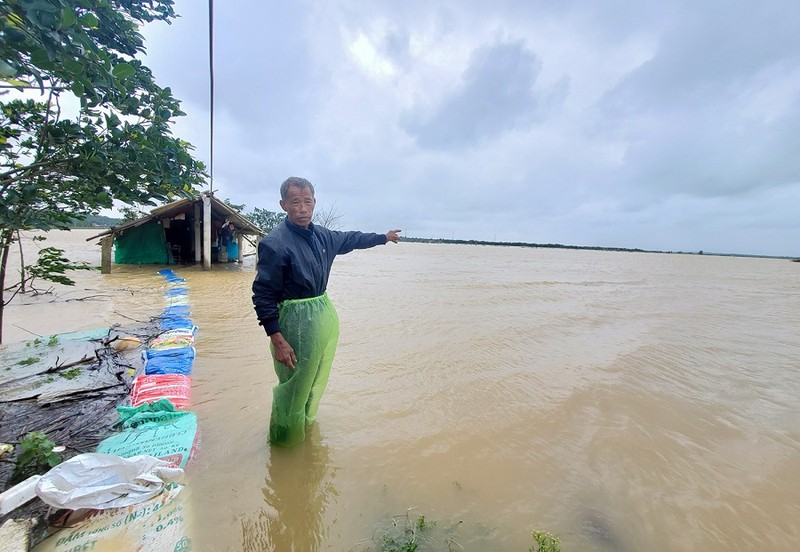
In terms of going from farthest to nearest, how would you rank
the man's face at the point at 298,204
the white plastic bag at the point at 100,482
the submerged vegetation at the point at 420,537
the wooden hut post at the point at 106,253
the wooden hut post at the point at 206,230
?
1. the wooden hut post at the point at 206,230
2. the wooden hut post at the point at 106,253
3. the man's face at the point at 298,204
4. the submerged vegetation at the point at 420,537
5. the white plastic bag at the point at 100,482

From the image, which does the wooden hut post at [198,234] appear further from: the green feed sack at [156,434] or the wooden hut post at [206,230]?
the green feed sack at [156,434]

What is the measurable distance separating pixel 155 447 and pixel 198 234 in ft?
49.1

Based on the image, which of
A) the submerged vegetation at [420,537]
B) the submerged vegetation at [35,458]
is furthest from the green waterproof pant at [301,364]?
the submerged vegetation at [35,458]

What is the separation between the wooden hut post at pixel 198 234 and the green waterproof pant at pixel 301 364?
47.8 ft

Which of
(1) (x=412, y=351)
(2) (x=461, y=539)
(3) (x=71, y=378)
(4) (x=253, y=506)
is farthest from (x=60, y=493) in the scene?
(1) (x=412, y=351)

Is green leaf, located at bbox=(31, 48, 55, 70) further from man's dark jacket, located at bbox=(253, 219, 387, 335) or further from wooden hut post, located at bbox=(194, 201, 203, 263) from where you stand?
wooden hut post, located at bbox=(194, 201, 203, 263)

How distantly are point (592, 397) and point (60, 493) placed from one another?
14.9ft

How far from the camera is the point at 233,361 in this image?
456 centimetres

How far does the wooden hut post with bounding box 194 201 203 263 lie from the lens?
48.1 ft

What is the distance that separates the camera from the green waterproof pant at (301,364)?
218 cm

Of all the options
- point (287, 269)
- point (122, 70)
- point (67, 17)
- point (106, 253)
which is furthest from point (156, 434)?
point (106, 253)

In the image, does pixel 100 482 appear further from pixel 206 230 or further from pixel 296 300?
pixel 206 230

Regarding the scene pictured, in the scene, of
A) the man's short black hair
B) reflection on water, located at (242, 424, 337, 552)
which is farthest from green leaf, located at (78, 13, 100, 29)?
reflection on water, located at (242, 424, 337, 552)

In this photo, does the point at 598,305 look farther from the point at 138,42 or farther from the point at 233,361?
the point at 138,42
